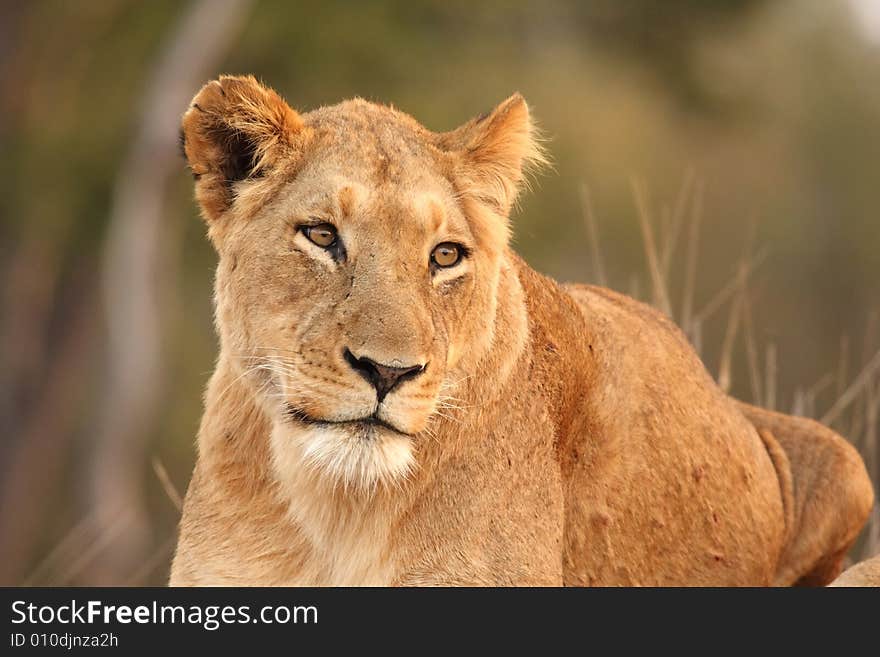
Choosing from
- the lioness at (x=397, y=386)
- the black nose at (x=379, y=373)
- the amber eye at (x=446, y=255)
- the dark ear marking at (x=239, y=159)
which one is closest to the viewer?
the black nose at (x=379, y=373)

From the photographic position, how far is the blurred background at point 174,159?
56.3 feet

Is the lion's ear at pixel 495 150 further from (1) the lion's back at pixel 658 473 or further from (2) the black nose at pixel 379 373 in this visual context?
(2) the black nose at pixel 379 373

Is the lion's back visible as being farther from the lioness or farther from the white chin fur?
the white chin fur

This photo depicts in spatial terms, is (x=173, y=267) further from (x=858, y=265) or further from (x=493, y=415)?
(x=493, y=415)

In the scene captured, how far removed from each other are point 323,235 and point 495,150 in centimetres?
76

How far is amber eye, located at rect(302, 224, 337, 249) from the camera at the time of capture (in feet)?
14.6

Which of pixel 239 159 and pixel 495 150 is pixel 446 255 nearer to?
pixel 495 150

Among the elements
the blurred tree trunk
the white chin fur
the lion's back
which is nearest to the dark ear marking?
the white chin fur

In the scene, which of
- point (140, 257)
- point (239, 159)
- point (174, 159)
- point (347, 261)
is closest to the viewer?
point (347, 261)

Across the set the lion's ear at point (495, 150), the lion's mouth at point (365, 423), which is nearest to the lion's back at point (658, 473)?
the lion's ear at point (495, 150)

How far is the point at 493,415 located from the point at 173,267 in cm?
1484

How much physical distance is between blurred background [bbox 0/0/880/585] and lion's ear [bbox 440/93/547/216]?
10.7 metres

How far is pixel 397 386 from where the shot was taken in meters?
4.19

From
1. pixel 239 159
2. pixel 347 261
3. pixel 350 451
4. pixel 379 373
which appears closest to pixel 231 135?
pixel 239 159
